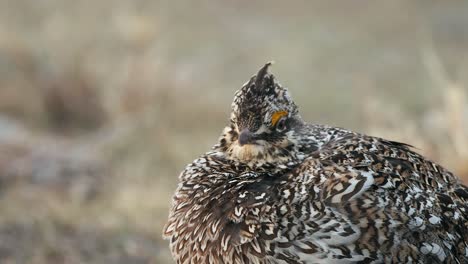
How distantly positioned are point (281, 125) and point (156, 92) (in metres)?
6.05

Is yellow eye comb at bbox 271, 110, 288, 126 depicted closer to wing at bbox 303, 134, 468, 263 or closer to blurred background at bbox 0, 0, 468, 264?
wing at bbox 303, 134, 468, 263

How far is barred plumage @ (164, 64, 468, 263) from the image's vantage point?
3.60 metres

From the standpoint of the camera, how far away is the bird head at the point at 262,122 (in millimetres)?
3980

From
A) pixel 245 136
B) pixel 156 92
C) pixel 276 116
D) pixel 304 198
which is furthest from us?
pixel 156 92

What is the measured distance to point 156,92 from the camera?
10031mm

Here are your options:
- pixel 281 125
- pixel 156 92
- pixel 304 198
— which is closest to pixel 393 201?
pixel 304 198

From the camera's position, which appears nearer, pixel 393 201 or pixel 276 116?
pixel 393 201

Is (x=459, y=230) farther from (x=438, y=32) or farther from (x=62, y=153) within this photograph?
(x=438, y=32)

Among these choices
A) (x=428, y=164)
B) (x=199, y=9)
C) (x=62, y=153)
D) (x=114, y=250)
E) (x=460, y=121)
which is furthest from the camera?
(x=199, y=9)

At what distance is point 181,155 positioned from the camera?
28.4ft

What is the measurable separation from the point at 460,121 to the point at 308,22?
419 inches

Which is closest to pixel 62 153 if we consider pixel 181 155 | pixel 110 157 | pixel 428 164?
pixel 110 157

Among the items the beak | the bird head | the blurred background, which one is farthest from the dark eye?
the blurred background

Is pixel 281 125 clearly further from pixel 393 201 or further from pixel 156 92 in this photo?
pixel 156 92
